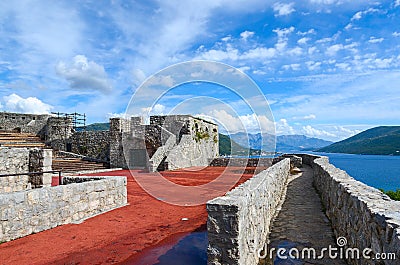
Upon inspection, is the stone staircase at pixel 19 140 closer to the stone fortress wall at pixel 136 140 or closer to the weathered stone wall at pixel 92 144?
the stone fortress wall at pixel 136 140

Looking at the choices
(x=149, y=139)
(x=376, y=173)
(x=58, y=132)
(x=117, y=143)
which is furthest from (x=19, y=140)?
(x=376, y=173)

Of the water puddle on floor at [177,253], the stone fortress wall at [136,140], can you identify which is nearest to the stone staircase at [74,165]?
the stone fortress wall at [136,140]

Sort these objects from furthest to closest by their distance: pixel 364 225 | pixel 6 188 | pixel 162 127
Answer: pixel 162 127 → pixel 6 188 → pixel 364 225

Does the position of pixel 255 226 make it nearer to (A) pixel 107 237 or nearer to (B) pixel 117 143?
(A) pixel 107 237

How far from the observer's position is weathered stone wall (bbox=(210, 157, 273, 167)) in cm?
2031

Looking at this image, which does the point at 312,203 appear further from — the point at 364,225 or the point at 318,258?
the point at 364,225

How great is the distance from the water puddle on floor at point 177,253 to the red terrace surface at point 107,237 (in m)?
0.16

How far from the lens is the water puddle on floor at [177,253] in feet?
13.2

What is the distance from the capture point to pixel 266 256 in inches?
163

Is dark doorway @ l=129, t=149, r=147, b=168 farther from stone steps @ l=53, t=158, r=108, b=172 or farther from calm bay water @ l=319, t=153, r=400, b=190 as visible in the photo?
calm bay water @ l=319, t=153, r=400, b=190

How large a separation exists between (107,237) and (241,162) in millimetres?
17199

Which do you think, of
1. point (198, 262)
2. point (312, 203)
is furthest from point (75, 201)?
point (312, 203)

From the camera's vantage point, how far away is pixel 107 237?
5.20m

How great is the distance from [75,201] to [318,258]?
5.29m
